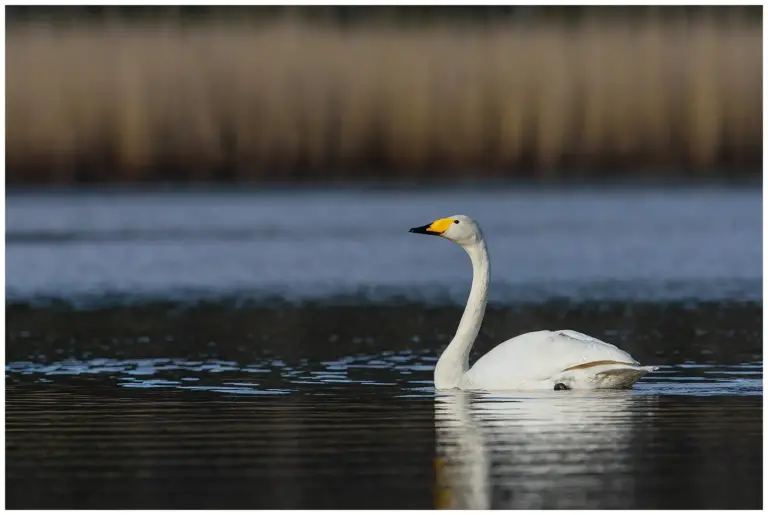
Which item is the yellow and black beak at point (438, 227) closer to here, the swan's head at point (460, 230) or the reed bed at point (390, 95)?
the swan's head at point (460, 230)

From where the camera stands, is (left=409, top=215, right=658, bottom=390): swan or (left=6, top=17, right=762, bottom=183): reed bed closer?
(left=409, top=215, right=658, bottom=390): swan

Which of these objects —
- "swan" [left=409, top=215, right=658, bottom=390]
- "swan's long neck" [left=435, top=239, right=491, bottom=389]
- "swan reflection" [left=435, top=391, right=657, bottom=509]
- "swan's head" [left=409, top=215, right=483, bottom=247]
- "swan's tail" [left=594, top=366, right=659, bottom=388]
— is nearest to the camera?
"swan reflection" [left=435, top=391, right=657, bottom=509]

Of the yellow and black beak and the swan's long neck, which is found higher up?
the yellow and black beak

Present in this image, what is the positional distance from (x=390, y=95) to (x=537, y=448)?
1943 centimetres

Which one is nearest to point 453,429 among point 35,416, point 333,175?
point 35,416

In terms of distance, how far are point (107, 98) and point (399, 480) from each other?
21.1m

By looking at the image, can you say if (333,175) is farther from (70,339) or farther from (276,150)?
(70,339)

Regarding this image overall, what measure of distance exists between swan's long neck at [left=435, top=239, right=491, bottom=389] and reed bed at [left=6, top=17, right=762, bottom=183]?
1570 centimetres

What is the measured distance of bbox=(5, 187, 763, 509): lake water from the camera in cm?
843

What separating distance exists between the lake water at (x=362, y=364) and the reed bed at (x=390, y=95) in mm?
1317

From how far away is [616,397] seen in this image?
436 inches

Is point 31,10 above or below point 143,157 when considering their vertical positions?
above

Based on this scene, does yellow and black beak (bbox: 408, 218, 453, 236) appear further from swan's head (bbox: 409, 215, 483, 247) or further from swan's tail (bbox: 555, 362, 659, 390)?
swan's tail (bbox: 555, 362, 659, 390)

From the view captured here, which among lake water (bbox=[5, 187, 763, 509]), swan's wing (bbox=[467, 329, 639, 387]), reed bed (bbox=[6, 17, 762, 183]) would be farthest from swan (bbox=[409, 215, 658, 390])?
reed bed (bbox=[6, 17, 762, 183])
